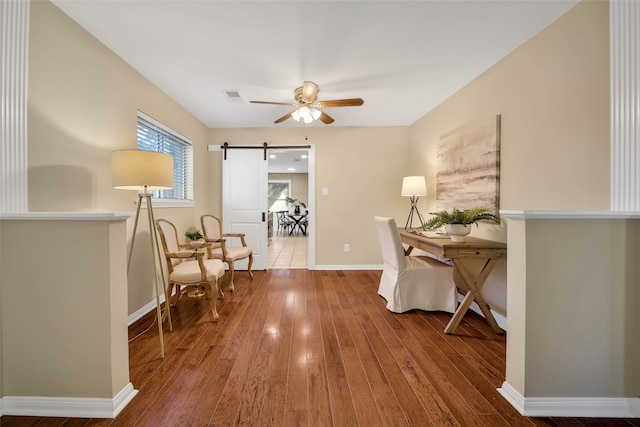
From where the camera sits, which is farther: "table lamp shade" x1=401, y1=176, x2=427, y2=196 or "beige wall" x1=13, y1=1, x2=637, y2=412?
"table lamp shade" x1=401, y1=176, x2=427, y2=196

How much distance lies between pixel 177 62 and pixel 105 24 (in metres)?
0.54

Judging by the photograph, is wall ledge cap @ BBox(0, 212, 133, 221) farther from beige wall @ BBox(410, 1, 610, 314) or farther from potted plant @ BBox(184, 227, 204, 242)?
beige wall @ BBox(410, 1, 610, 314)

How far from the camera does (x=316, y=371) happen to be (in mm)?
1682

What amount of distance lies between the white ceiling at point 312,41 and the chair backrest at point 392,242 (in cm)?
149

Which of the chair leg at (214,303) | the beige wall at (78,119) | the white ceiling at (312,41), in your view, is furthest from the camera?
the chair leg at (214,303)

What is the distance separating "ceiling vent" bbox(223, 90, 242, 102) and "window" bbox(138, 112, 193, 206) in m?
0.82

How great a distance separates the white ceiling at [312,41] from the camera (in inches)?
67.9

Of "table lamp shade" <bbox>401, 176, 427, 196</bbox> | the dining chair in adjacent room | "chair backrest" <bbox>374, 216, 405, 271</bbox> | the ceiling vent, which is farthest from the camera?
"table lamp shade" <bbox>401, 176, 427, 196</bbox>

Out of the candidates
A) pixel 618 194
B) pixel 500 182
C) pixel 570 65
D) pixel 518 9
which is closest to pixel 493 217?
pixel 500 182

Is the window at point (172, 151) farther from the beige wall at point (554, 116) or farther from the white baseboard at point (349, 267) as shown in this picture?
the beige wall at point (554, 116)

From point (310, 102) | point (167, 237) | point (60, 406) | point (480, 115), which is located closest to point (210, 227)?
point (167, 237)

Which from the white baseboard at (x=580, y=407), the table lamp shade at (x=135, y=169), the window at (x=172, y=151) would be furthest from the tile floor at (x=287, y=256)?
the white baseboard at (x=580, y=407)

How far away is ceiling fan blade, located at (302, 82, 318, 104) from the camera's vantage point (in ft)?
8.66

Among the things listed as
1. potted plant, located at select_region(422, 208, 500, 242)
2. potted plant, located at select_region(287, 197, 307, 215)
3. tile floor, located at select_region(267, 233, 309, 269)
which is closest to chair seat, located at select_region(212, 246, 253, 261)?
tile floor, located at select_region(267, 233, 309, 269)
